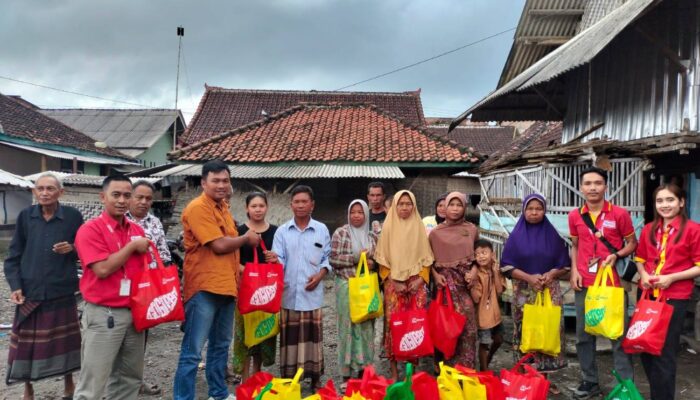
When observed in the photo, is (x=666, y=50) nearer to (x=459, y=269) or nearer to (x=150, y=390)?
(x=459, y=269)

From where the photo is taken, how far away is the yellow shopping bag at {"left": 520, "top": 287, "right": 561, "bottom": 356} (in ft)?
12.1

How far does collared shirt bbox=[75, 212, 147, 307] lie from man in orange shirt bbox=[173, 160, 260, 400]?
43cm

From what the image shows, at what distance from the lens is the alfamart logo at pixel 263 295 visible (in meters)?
3.42

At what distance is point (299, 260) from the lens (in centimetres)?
377

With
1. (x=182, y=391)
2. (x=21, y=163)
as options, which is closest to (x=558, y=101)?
(x=182, y=391)

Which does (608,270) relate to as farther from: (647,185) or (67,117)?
(67,117)

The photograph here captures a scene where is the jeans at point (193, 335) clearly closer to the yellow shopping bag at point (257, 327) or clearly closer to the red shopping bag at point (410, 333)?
the yellow shopping bag at point (257, 327)

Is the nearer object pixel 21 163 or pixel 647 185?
pixel 647 185

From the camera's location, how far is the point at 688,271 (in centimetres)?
312

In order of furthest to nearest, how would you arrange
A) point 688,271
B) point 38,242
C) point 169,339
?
point 169,339 → point 38,242 → point 688,271

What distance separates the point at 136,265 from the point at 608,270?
11.0 ft

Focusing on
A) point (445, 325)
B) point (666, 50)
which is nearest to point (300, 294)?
point (445, 325)

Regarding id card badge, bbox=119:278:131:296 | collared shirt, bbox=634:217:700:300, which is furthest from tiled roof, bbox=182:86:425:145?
collared shirt, bbox=634:217:700:300

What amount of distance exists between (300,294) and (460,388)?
4.82 feet
